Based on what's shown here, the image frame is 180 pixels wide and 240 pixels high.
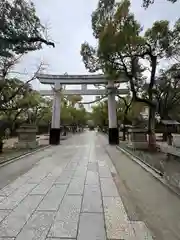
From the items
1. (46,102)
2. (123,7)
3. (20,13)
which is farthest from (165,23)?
(46,102)

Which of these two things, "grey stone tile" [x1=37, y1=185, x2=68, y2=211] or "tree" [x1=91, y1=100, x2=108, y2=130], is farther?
"tree" [x1=91, y1=100, x2=108, y2=130]

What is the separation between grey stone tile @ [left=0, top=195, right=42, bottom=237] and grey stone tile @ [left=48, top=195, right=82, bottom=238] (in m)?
0.47

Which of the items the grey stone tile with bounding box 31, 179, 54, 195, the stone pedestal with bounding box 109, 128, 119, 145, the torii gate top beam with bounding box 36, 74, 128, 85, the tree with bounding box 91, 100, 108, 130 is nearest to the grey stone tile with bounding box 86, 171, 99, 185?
the grey stone tile with bounding box 31, 179, 54, 195

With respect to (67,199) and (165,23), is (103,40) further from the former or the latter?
(67,199)

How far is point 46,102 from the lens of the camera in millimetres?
37719

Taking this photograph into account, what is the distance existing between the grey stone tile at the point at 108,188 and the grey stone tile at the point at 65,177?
36.4 inches

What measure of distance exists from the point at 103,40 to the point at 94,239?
1200cm

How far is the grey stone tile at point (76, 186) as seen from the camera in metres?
6.13

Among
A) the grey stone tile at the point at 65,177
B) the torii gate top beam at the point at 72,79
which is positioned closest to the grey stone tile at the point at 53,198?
the grey stone tile at the point at 65,177

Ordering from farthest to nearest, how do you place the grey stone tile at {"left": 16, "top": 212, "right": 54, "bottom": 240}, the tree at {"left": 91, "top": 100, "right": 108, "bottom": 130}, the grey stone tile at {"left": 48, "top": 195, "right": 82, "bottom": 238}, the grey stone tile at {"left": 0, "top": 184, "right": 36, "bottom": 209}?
the tree at {"left": 91, "top": 100, "right": 108, "bottom": 130}, the grey stone tile at {"left": 0, "top": 184, "right": 36, "bottom": 209}, the grey stone tile at {"left": 48, "top": 195, "right": 82, "bottom": 238}, the grey stone tile at {"left": 16, "top": 212, "right": 54, "bottom": 240}

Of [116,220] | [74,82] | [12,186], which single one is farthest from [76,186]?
[74,82]

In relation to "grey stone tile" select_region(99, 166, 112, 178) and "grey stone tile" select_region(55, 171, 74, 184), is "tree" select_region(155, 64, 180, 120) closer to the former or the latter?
"grey stone tile" select_region(99, 166, 112, 178)

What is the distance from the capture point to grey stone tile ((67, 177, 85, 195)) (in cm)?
613

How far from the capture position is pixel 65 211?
4.71 meters
